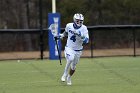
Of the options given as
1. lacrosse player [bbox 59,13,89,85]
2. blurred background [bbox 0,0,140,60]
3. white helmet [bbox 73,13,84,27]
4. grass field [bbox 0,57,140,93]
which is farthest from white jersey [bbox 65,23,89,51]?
blurred background [bbox 0,0,140,60]

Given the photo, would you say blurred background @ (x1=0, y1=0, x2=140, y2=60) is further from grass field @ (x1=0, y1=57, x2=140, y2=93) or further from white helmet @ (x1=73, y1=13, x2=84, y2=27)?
white helmet @ (x1=73, y1=13, x2=84, y2=27)

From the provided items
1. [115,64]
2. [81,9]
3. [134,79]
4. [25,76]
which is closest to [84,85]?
[134,79]

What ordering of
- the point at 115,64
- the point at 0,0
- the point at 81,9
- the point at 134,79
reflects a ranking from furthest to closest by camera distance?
the point at 0,0, the point at 81,9, the point at 115,64, the point at 134,79

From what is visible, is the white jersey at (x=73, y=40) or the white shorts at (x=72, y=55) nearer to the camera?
the white shorts at (x=72, y=55)

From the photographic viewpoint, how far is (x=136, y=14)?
4556 cm

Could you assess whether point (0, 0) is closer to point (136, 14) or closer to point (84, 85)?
point (136, 14)

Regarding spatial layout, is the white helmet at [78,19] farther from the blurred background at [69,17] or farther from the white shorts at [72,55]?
the blurred background at [69,17]

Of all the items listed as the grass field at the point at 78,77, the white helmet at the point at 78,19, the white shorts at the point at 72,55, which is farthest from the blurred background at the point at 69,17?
the white helmet at the point at 78,19

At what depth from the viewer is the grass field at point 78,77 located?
604 inches

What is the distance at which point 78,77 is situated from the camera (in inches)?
743

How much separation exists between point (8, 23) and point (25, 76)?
29.8 m

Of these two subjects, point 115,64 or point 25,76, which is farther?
point 115,64

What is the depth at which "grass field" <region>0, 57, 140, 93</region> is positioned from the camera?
1534cm

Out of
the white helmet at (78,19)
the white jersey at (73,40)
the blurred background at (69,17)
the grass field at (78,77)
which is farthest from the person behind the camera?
the blurred background at (69,17)
